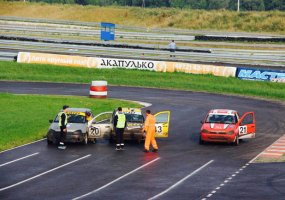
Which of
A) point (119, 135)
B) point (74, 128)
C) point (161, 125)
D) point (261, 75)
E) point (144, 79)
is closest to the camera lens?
point (119, 135)

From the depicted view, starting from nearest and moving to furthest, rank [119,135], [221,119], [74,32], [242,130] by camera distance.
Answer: [119,135] < [242,130] < [221,119] < [74,32]

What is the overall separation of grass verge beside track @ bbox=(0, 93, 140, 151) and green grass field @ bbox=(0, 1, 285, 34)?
5450cm

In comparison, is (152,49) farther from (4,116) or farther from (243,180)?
(243,180)

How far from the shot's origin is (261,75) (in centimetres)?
6000

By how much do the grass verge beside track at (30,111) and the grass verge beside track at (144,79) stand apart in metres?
11.4

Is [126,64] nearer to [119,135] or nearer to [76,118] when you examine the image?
[76,118]

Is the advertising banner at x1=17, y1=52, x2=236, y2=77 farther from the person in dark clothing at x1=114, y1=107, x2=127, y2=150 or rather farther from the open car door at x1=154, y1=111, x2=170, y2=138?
the person in dark clothing at x1=114, y1=107, x2=127, y2=150

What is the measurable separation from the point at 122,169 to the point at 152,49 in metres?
49.4

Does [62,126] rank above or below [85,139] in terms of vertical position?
above

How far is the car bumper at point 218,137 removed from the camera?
3353cm

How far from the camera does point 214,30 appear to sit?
10150cm

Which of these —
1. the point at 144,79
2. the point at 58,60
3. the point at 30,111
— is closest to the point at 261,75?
the point at 144,79

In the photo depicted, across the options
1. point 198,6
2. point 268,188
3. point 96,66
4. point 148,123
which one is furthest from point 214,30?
point 268,188

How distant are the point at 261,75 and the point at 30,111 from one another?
24121 millimetres
